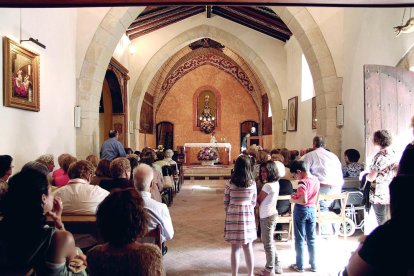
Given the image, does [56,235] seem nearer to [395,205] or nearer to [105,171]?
[395,205]

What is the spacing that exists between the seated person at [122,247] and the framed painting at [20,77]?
384cm

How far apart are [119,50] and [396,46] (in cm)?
789

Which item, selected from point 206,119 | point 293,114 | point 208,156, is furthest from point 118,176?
point 206,119

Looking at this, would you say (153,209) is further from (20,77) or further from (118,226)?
(20,77)

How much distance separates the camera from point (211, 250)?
500 cm

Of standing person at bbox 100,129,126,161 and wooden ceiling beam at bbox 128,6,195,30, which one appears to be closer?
standing person at bbox 100,129,126,161

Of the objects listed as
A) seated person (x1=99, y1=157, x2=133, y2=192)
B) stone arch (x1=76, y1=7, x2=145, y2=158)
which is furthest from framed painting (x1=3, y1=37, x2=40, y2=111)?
seated person (x1=99, y1=157, x2=133, y2=192)

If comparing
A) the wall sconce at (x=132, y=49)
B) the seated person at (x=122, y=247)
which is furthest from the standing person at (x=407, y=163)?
the wall sconce at (x=132, y=49)

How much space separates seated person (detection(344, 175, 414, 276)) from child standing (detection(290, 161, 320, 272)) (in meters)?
2.63

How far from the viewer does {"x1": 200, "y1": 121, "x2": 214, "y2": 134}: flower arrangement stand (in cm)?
1960

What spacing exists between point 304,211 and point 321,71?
4.28 metres

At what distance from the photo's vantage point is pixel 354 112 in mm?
7020

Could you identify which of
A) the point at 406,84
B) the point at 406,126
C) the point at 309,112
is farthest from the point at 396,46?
the point at 309,112

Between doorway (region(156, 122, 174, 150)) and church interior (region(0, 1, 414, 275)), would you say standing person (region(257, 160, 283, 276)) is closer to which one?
church interior (region(0, 1, 414, 275))
